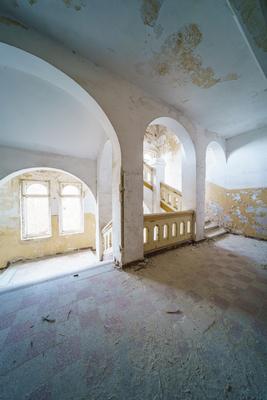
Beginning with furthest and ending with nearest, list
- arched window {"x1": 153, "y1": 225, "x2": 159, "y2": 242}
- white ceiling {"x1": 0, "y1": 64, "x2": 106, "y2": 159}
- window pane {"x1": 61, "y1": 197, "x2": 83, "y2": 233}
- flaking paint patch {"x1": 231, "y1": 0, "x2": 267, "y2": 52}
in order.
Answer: window pane {"x1": 61, "y1": 197, "x2": 83, "y2": 233} < arched window {"x1": 153, "y1": 225, "x2": 159, "y2": 242} < white ceiling {"x1": 0, "y1": 64, "x2": 106, "y2": 159} < flaking paint patch {"x1": 231, "y1": 0, "x2": 267, "y2": 52}

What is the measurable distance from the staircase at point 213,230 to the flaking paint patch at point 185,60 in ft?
11.0

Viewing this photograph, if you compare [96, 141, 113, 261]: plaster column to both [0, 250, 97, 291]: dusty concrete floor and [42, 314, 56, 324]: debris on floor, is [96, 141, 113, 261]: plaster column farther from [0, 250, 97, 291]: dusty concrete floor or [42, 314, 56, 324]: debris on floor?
[42, 314, 56, 324]: debris on floor

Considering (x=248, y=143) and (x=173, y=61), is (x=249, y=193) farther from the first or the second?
(x=173, y=61)

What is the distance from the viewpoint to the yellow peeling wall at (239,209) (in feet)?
12.5

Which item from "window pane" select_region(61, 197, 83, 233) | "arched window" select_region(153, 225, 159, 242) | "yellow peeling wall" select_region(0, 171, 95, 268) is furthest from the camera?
"window pane" select_region(61, 197, 83, 233)

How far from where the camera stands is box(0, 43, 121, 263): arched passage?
5.89 ft

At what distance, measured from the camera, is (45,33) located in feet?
5.09

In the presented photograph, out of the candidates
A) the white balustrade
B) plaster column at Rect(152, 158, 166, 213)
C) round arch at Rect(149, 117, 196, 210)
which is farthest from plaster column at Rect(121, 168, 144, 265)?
plaster column at Rect(152, 158, 166, 213)

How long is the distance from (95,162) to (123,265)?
358 cm

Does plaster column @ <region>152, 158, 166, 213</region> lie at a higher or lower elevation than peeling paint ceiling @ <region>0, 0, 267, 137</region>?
lower

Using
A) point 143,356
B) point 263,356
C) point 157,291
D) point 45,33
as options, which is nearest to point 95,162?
point 45,33

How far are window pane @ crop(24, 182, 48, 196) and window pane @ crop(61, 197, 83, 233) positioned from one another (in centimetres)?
79

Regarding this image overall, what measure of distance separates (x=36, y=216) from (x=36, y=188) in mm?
1157

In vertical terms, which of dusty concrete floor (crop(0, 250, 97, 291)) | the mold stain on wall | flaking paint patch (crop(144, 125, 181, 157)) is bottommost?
dusty concrete floor (crop(0, 250, 97, 291))
